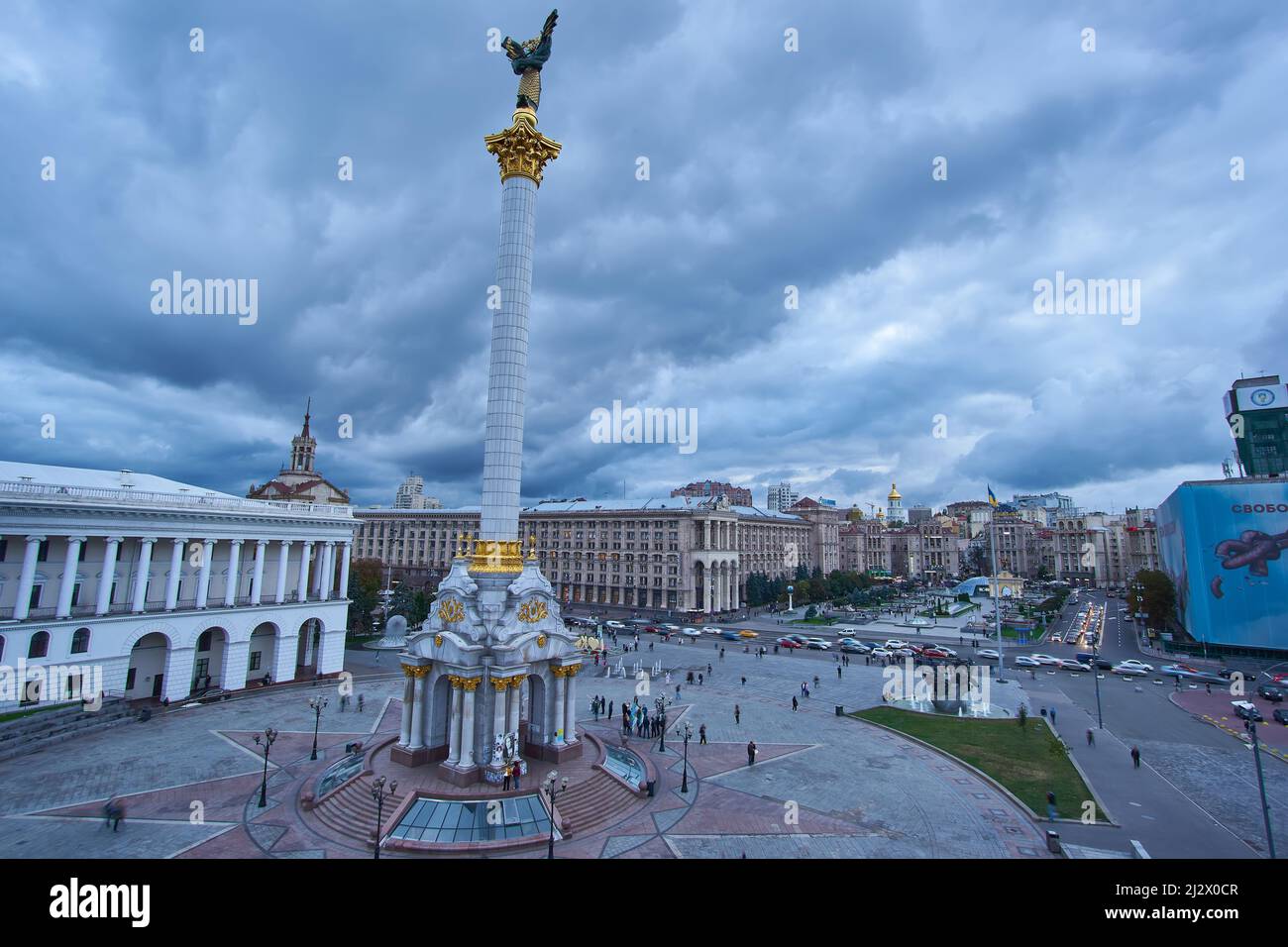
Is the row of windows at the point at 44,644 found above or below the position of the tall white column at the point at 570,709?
above

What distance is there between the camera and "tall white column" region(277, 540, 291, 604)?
156 feet

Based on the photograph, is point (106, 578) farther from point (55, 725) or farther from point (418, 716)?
point (418, 716)

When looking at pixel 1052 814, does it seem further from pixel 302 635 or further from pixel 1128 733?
pixel 302 635

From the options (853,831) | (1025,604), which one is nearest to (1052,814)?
(853,831)

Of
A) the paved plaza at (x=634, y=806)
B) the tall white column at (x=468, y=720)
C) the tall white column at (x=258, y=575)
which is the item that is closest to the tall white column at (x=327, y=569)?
the tall white column at (x=258, y=575)

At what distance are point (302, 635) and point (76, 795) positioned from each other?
28153 mm

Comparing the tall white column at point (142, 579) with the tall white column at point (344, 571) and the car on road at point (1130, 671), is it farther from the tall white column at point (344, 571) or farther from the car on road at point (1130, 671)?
the car on road at point (1130, 671)

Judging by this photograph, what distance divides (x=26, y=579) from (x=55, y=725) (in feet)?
28.0

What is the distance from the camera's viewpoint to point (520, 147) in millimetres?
31203

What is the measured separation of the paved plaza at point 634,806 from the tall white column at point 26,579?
8.74 m

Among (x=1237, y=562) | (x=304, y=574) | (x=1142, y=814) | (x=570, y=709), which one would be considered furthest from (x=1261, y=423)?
(x=304, y=574)

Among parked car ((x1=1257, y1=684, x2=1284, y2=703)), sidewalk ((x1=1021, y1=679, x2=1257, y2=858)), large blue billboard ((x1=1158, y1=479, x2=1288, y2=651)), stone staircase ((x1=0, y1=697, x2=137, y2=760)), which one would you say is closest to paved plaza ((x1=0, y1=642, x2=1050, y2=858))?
stone staircase ((x1=0, y1=697, x2=137, y2=760))

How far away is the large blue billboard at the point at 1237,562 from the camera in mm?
62281
